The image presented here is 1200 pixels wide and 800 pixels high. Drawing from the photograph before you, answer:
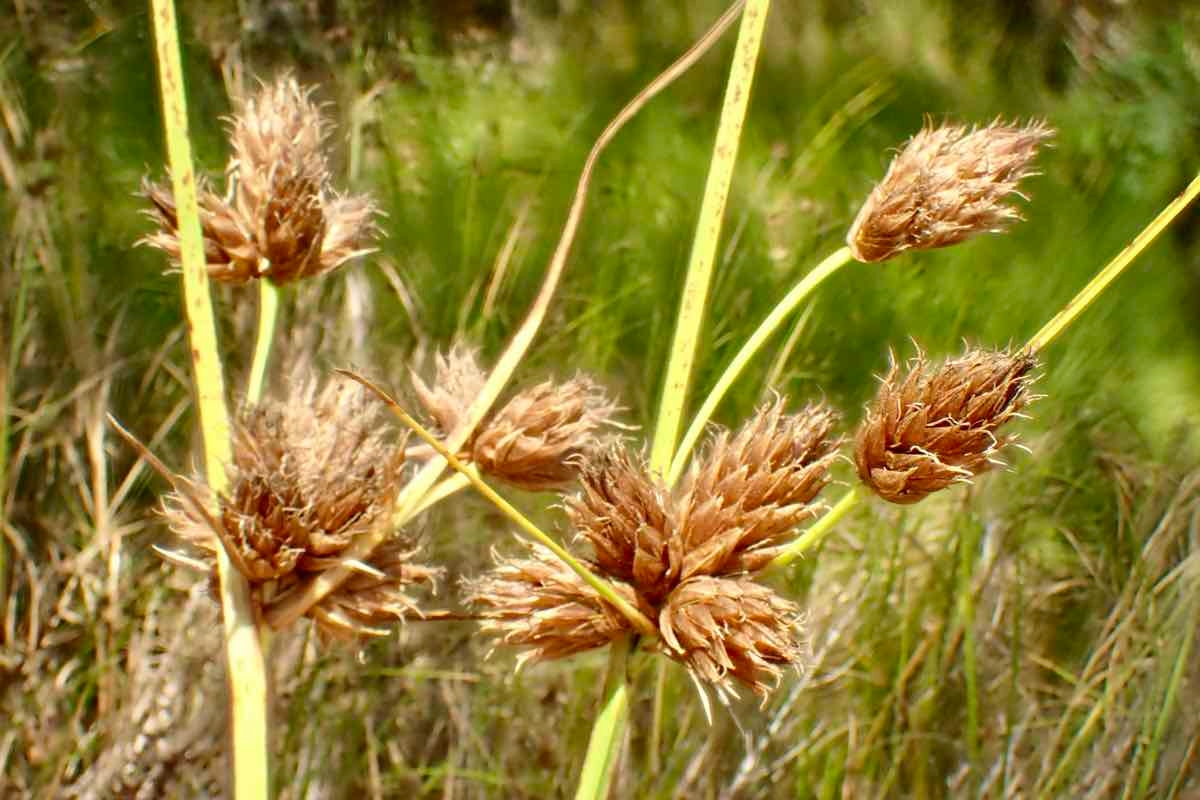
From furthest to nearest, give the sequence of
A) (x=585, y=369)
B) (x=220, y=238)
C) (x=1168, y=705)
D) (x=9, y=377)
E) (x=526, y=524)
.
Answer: (x=585, y=369)
(x=9, y=377)
(x=1168, y=705)
(x=220, y=238)
(x=526, y=524)

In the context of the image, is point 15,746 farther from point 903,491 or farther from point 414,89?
point 903,491

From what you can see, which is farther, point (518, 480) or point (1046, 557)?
point (1046, 557)

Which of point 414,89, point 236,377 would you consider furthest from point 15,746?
point 414,89

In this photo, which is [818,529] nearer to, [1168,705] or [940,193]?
[940,193]

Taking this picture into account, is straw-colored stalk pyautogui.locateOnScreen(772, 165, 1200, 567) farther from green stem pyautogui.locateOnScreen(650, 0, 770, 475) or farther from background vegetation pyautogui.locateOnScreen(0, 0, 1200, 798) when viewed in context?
background vegetation pyautogui.locateOnScreen(0, 0, 1200, 798)

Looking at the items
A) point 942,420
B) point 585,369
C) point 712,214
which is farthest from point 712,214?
point 585,369

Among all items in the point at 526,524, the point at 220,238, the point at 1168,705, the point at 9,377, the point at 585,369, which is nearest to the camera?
the point at 526,524

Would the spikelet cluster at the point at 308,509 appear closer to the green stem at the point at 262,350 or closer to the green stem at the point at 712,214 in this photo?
the green stem at the point at 262,350
